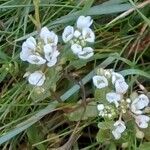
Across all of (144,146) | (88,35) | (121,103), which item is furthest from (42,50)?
(144,146)

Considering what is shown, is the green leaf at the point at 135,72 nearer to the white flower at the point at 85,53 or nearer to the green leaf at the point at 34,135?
the white flower at the point at 85,53

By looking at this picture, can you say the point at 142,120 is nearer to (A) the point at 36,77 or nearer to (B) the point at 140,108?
(B) the point at 140,108

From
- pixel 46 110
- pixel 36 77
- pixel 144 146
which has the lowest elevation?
pixel 144 146

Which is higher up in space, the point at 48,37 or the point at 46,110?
the point at 48,37

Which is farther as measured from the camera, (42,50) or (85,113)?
(85,113)

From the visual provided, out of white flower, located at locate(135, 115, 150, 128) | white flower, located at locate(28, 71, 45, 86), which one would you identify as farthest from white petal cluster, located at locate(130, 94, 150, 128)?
white flower, located at locate(28, 71, 45, 86)
